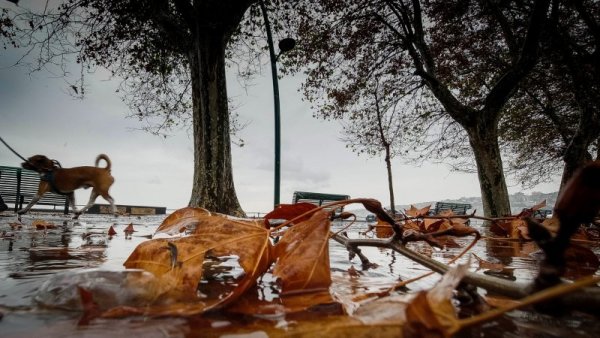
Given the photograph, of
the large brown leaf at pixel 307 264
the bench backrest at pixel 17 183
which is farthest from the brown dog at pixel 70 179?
the large brown leaf at pixel 307 264

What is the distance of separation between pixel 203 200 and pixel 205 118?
145cm

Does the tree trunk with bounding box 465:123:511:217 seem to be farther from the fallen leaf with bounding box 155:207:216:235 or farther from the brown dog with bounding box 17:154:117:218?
the brown dog with bounding box 17:154:117:218

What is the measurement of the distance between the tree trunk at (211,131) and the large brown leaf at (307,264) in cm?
489

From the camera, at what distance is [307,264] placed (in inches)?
19.6

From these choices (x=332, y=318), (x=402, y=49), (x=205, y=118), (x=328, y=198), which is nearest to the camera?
(x=332, y=318)

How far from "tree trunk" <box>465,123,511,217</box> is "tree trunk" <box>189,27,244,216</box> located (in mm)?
5389

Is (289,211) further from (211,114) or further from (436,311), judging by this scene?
(211,114)

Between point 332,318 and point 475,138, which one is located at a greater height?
point 475,138

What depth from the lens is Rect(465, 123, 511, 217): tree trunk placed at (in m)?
7.13

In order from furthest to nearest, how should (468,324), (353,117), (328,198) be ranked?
(353,117) < (328,198) < (468,324)

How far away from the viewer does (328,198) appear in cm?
1096

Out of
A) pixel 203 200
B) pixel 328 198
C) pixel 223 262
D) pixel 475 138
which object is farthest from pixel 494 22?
pixel 223 262

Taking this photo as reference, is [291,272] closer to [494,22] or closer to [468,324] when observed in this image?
[468,324]

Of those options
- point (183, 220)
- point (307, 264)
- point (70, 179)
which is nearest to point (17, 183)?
point (70, 179)
